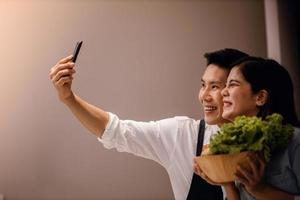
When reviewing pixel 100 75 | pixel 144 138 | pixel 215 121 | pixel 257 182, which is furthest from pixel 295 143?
pixel 100 75

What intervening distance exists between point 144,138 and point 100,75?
0.48 m

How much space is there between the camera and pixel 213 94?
1.34m

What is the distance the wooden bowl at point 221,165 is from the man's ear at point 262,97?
0.86 ft

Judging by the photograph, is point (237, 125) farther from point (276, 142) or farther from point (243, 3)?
point (243, 3)

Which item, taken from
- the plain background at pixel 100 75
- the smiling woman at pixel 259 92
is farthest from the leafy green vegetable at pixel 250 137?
the plain background at pixel 100 75

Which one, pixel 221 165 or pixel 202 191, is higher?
pixel 221 165

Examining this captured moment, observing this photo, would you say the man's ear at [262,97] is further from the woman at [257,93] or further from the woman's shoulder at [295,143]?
the woman's shoulder at [295,143]

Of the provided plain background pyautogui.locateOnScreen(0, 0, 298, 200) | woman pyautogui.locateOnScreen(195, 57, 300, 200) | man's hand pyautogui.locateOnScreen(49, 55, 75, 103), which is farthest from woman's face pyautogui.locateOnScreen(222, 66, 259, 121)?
plain background pyautogui.locateOnScreen(0, 0, 298, 200)

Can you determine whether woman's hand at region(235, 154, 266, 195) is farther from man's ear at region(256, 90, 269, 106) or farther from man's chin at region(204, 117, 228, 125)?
man's chin at region(204, 117, 228, 125)

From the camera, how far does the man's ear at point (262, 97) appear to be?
1.06 meters

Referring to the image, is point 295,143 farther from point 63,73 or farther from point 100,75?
point 100,75

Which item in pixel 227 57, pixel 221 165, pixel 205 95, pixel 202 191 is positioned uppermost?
pixel 227 57

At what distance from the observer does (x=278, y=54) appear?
1.76m

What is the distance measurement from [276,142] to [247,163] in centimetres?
11
